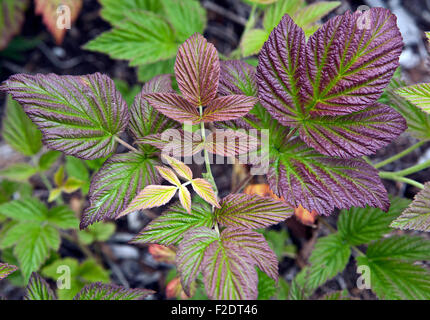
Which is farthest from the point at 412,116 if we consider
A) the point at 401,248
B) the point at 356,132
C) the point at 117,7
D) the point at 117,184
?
the point at 117,7

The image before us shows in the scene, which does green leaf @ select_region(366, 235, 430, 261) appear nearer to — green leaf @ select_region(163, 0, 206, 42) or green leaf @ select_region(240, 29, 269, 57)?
green leaf @ select_region(240, 29, 269, 57)

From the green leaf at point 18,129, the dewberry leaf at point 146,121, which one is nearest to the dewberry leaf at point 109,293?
the dewberry leaf at point 146,121

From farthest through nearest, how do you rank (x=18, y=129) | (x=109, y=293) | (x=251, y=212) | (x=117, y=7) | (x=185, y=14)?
(x=117, y=7) < (x=185, y=14) < (x=18, y=129) < (x=109, y=293) < (x=251, y=212)

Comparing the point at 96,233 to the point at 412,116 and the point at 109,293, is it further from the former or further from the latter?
the point at 412,116

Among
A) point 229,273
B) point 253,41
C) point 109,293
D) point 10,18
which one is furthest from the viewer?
point 10,18
